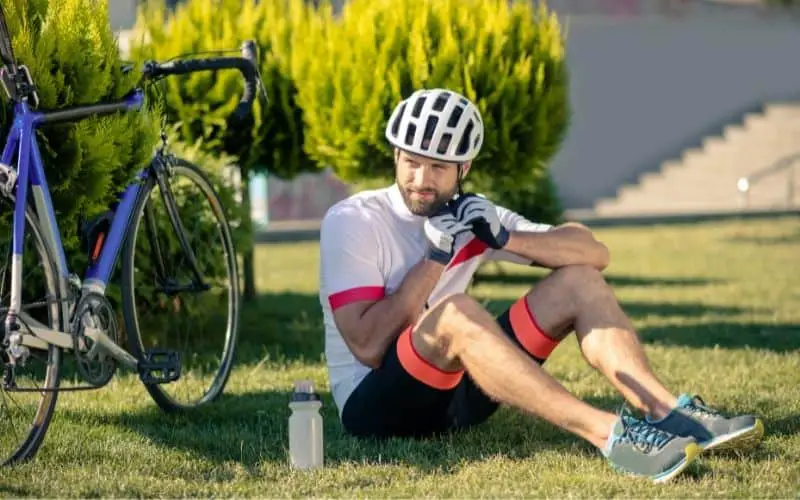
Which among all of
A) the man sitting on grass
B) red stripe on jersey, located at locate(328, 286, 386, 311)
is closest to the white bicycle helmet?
the man sitting on grass

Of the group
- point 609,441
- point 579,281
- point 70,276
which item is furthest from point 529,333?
point 70,276

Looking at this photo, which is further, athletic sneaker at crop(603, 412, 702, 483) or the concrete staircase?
the concrete staircase

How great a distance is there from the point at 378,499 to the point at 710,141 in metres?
29.5

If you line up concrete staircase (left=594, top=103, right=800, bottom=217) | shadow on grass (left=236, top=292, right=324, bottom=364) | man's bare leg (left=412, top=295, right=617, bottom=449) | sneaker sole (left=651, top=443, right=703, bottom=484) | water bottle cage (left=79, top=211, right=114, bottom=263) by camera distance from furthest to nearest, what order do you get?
concrete staircase (left=594, top=103, right=800, bottom=217)
shadow on grass (left=236, top=292, right=324, bottom=364)
water bottle cage (left=79, top=211, right=114, bottom=263)
man's bare leg (left=412, top=295, right=617, bottom=449)
sneaker sole (left=651, top=443, right=703, bottom=484)

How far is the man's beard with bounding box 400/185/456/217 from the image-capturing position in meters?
6.30

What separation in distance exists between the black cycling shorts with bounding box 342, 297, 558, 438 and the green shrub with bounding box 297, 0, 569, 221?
13.3 ft

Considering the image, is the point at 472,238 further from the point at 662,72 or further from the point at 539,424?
the point at 662,72

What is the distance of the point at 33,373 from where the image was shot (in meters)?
5.93

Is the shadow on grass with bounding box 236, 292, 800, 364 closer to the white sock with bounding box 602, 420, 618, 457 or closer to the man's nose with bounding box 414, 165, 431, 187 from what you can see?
the man's nose with bounding box 414, 165, 431, 187

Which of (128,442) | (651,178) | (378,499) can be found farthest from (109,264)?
(651,178)

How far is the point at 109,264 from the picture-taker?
6512 mm

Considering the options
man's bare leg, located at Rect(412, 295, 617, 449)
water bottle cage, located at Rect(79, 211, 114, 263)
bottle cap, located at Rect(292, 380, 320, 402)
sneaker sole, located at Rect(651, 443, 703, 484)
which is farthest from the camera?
water bottle cage, located at Rect(79, 211, 114, 263)

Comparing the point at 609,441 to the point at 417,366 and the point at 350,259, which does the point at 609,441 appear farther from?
the point at 350,259

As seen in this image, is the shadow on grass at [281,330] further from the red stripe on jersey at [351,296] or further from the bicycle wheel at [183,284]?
the red stripe on jersey at [351,296]
